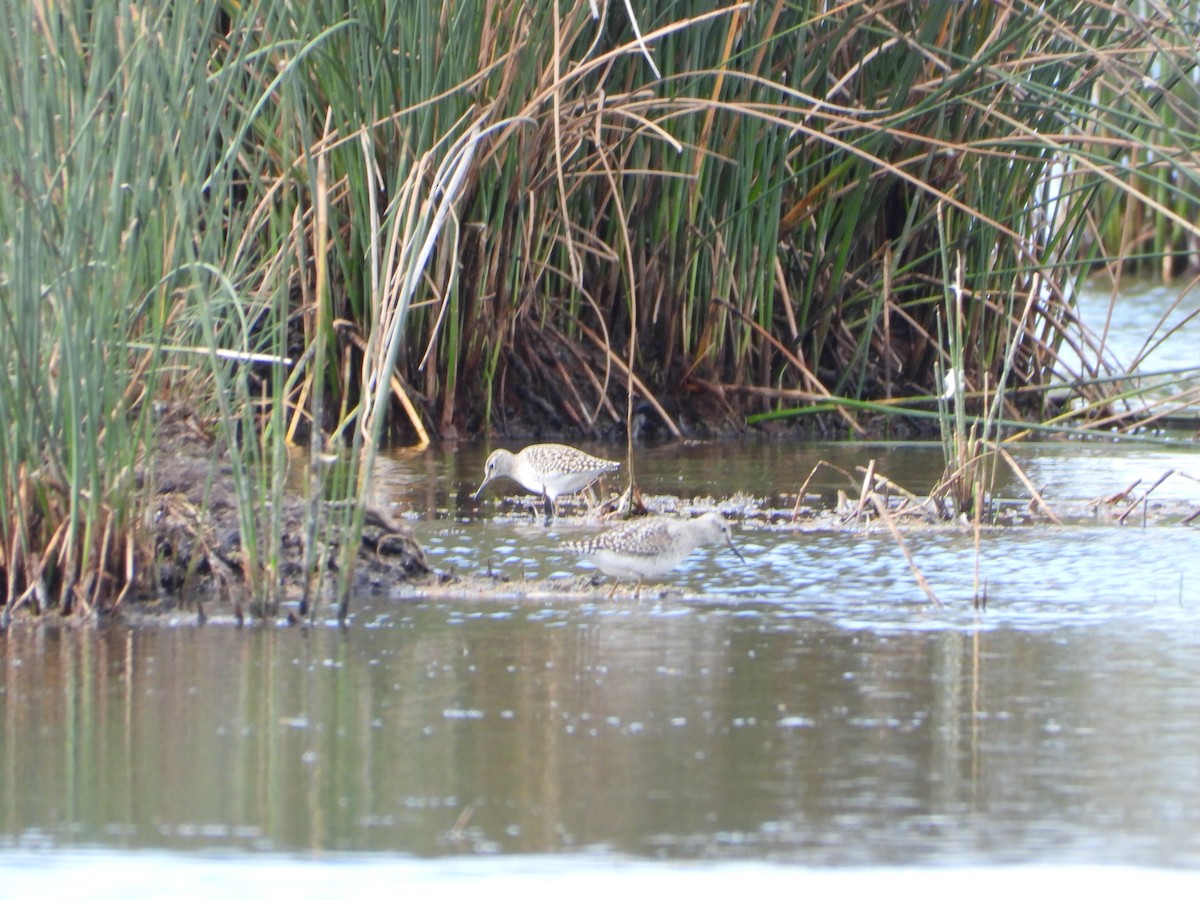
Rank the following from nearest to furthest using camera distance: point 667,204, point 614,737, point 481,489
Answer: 1. point 614,737
2. point 481,489
3. point 667,204

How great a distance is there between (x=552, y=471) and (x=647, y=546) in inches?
62.4

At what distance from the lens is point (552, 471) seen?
23.2ft

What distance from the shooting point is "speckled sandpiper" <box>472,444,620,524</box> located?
7.09m

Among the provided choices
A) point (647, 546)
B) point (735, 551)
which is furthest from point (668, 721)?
point (735, 551)

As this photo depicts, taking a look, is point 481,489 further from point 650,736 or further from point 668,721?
point 650,736

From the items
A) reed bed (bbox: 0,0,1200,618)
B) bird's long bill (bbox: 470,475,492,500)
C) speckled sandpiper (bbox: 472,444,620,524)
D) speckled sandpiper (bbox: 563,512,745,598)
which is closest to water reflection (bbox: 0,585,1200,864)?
speckled sandpiper (bbox: 563,512,745,598)

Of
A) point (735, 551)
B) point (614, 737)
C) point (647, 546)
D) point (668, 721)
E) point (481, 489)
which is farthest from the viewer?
point (481, 489)

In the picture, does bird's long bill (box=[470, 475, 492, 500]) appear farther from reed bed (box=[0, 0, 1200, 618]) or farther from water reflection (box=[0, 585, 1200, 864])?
water reflection (box=[0, 585, 1200, 864])

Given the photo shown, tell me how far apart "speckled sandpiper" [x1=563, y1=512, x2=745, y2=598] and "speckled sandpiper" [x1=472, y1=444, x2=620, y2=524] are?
1.23 meters

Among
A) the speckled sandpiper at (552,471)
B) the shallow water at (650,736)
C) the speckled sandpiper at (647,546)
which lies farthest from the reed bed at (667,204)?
the shallow water at (650,736)

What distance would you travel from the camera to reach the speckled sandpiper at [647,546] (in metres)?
5.53

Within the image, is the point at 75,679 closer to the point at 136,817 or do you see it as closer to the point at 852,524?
the point at 136,817

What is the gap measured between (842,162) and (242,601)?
175 inches

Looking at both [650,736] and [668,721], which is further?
[668,721]
